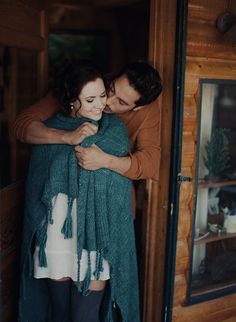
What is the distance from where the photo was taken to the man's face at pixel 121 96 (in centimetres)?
222

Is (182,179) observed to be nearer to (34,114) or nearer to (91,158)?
(91,158)

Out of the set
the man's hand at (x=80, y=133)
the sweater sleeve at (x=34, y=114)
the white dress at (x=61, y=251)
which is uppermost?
the sweater sleeve at (x=34, y=114)

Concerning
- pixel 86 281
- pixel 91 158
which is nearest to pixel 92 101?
pixel 91 158

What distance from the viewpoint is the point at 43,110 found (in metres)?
2.32

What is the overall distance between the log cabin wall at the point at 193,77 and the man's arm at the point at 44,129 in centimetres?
72

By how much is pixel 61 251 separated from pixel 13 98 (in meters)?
0.97

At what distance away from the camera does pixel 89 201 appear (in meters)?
2.15

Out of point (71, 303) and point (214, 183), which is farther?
point (214, 183)

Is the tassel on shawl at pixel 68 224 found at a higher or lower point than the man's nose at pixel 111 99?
lower

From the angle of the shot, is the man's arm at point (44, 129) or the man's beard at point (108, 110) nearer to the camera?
the man's arm at point (44, 129)

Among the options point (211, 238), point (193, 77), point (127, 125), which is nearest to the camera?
point (127, 125)

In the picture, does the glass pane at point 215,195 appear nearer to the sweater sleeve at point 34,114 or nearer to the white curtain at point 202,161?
the white curtain at point 202,161

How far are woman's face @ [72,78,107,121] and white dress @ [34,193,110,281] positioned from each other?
387 millimetres

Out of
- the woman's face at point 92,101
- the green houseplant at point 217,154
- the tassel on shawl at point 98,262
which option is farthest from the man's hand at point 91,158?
the green houseplant at point 217,154
